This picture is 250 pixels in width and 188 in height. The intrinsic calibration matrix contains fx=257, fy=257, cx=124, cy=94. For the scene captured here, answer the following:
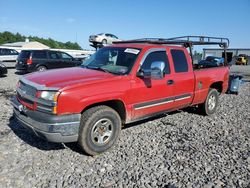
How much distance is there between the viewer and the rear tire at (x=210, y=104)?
6961mm

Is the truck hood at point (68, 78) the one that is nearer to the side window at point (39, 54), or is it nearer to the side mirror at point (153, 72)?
the side mirror at point (153, 72)

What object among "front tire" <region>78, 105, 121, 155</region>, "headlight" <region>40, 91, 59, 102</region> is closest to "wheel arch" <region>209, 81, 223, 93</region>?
"front tire" <region>78, 105, 121, 155</region>

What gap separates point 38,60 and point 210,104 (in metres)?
11.4

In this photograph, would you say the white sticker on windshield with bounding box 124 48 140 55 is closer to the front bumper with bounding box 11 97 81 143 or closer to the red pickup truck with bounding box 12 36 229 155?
the red pickup truck with bounding box 12 36 229 155

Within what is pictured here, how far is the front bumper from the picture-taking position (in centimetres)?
381

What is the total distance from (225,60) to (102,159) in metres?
5.43

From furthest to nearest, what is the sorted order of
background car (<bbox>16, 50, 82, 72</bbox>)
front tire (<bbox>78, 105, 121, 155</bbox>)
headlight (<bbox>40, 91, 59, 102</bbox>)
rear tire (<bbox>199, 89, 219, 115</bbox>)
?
background car (<bbox>16, 50, 82, 72</bbox>)
rear tire (<bbox>199, 89, 219, 115</bbox>)
front tire (<bbox>78, 105, 121, 155</bbox>)
headlight (<bbox>40, 91, 59, 102</bbox>)

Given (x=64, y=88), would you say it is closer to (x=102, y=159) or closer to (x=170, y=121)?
(x=102, y=159)

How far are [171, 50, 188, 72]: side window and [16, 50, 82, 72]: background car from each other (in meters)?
11.2

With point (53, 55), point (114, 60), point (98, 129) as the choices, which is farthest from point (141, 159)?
point (53, 55)

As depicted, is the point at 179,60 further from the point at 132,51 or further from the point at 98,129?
the point at 98,129

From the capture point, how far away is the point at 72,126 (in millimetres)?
3924

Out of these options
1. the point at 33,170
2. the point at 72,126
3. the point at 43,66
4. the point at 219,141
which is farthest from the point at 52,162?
the point at 43,66

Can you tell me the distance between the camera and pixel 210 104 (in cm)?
719
